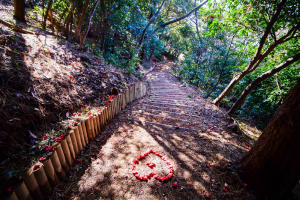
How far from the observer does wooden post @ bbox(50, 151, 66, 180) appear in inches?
72.0

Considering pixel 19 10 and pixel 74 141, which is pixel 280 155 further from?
pixel 19 10

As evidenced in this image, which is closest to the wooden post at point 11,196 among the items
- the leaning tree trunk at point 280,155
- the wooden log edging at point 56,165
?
the wooden log edging at point 56,165

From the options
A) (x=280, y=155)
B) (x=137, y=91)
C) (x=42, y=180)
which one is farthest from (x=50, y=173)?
(x=137, y=91)

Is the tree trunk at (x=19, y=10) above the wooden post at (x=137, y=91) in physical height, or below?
above

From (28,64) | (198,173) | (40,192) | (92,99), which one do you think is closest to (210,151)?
(198,173)

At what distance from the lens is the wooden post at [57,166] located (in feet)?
6.00

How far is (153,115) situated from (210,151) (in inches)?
82.3

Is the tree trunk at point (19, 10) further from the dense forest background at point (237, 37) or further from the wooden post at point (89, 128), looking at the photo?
the wooden post at point (89, 128)

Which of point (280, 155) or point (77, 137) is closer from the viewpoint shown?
point (280, 155)

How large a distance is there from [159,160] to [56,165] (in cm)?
178

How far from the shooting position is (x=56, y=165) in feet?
6.16

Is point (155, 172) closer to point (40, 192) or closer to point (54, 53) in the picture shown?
point (40, 192)

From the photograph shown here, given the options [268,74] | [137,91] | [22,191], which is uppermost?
[268,74]

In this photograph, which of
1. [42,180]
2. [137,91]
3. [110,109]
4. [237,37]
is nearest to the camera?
[42,180]
